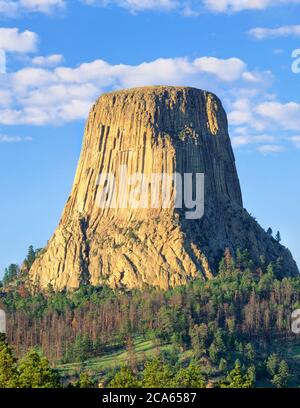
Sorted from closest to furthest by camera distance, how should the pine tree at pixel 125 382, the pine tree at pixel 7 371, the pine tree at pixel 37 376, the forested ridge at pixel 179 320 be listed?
the pine tree at pixel 37 376 < the pine tree at pixel 7 371 < the pine tree at pixel 125 382 < the forested ridge at pixel 179 320

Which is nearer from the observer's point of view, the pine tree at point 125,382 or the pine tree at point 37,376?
the pine tree at point 37,376

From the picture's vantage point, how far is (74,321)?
591ft

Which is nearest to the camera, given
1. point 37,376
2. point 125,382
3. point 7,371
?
point 37,376

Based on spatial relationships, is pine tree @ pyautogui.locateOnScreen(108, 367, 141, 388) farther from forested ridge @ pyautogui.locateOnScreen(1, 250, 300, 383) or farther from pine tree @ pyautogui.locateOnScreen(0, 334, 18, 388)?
forested ridge @ pyautogui.locateOnScreen(1, 250, 300, 383)

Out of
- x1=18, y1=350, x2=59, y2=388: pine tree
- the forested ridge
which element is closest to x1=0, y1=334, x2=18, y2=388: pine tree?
x1=18, y1=350, x2=59, y2=388: pine tree

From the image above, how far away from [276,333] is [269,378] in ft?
47.6

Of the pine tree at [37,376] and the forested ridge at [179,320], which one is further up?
the forested ridge at [179,320]

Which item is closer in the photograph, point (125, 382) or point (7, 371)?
point (7, 371)

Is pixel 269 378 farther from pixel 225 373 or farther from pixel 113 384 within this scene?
pixel 113 384

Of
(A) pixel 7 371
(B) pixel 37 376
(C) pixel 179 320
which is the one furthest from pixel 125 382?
(C) pixel 179 320

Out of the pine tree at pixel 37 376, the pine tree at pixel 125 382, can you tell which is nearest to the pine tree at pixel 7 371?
the pine tree at pixel 37 376

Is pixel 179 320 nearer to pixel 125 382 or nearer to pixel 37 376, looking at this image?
pixel 125 382

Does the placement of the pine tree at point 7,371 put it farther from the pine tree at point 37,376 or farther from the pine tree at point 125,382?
the pine tree at point 125,382
